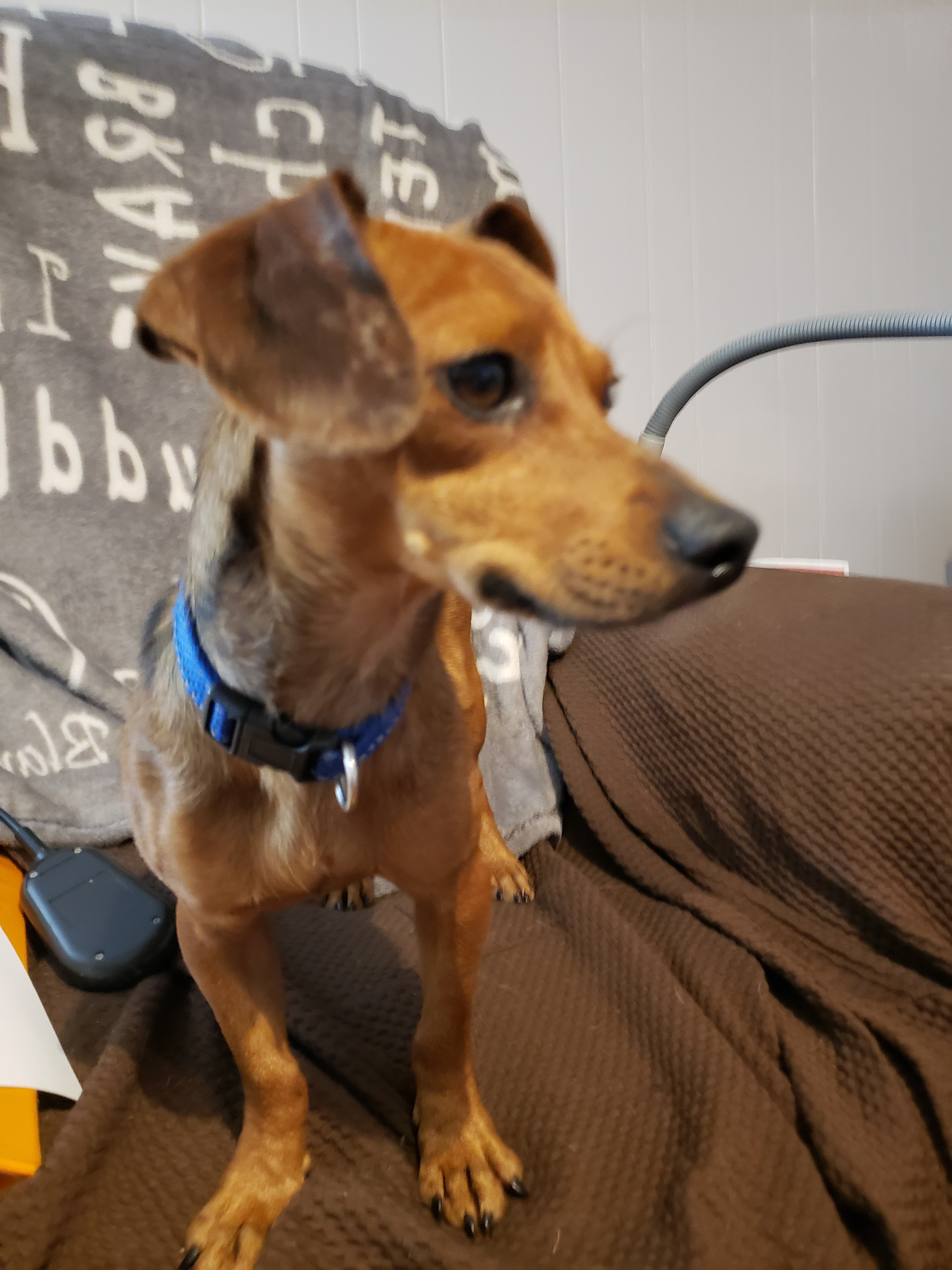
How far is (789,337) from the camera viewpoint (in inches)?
55.4

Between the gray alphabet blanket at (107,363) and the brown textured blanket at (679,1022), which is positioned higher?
the gray alphabet blanket at (107,363)

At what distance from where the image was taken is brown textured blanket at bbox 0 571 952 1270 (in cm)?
76

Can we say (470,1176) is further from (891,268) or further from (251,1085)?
(891,268)

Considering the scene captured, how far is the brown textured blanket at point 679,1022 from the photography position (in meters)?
0.76

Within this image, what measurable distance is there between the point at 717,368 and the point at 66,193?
1226mm

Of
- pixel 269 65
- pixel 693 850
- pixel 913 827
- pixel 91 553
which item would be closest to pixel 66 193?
pixel 269 65

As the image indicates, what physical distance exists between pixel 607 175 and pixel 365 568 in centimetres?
185

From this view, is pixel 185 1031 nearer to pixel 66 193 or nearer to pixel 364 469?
pixel 364 469

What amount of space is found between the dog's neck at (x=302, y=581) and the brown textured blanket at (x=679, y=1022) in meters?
0.51

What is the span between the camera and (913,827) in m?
0.98

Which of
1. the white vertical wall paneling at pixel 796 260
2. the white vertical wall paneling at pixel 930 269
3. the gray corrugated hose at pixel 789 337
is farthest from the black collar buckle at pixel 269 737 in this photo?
the white vertical wall paneling at pixel 930 269

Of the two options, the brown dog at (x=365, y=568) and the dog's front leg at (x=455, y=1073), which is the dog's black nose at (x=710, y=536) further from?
the dog's front leg at (x=455, y=1073)

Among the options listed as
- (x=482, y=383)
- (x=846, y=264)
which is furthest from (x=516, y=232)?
(x=846, y=264)

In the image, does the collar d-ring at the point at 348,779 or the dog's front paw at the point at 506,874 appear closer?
the collar d-ring at the point at 348,779
